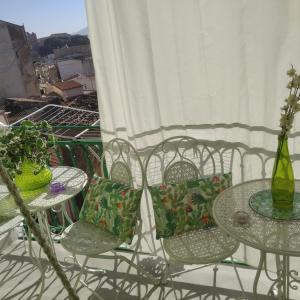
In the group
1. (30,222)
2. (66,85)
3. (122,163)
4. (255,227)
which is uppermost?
(30,222)

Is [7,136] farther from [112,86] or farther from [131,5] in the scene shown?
[131,5]

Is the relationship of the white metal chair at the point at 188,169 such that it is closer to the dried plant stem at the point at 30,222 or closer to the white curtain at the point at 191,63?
the white curtain at the point at 191,63

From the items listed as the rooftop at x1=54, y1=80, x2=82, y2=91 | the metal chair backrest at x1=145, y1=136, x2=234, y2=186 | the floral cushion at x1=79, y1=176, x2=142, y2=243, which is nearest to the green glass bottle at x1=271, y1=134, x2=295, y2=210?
the metal chair backrest at x1=145, y1=136, x2=234, y2=186

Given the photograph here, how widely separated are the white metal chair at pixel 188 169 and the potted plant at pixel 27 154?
0.68 meters

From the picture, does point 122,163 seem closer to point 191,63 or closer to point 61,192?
point 61,192

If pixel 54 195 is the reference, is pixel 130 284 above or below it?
below

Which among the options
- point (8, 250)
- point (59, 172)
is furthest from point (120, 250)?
point (8, 250)

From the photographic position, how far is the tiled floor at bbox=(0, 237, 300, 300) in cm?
209

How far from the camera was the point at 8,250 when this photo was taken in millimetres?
2838

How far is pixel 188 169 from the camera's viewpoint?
83.5 inches

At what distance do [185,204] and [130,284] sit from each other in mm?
790

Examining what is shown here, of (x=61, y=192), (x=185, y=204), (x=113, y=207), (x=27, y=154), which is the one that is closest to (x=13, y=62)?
(x=27, y=154)

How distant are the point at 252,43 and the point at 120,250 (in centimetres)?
190

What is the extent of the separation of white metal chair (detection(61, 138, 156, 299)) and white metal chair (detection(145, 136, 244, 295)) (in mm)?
122
